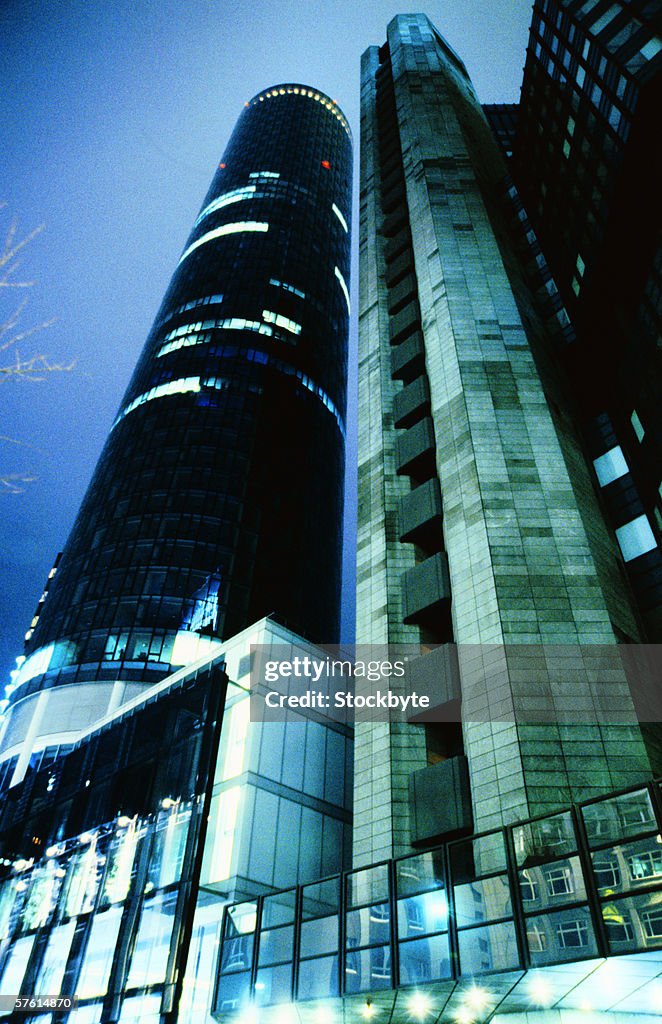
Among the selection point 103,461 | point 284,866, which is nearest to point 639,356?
point 284,866

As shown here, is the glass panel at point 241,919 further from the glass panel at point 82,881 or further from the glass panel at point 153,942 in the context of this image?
the glass panel at point 82,881

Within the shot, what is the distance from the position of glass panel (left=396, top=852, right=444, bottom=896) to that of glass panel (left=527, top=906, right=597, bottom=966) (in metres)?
3.40

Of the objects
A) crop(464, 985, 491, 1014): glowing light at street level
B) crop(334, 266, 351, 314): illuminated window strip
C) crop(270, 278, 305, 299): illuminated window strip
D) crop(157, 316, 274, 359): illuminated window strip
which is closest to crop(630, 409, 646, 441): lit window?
crop(464, 985, 491, 1014): glowing light at street level

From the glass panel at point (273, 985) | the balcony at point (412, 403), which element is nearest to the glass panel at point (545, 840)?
the glass panel at point (273, 985)

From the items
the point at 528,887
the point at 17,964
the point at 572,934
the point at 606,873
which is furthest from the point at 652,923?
the point at 17,964

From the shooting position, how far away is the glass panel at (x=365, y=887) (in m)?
23.9

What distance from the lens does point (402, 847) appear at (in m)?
27.2

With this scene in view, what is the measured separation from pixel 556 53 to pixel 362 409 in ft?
92.7

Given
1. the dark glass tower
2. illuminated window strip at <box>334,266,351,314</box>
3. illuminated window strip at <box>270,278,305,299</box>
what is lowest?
the dark glass tower

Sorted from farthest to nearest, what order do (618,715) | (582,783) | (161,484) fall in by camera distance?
(161,484), (618,715), (582,783)

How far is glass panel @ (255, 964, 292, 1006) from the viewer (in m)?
22.5

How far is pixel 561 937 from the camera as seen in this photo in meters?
17.1

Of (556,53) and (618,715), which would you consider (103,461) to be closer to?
(556,53)

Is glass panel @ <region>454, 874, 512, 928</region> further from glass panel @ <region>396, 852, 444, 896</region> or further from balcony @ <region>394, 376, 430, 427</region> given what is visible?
balcony @ <region>394, 376, 430, 427</region>
